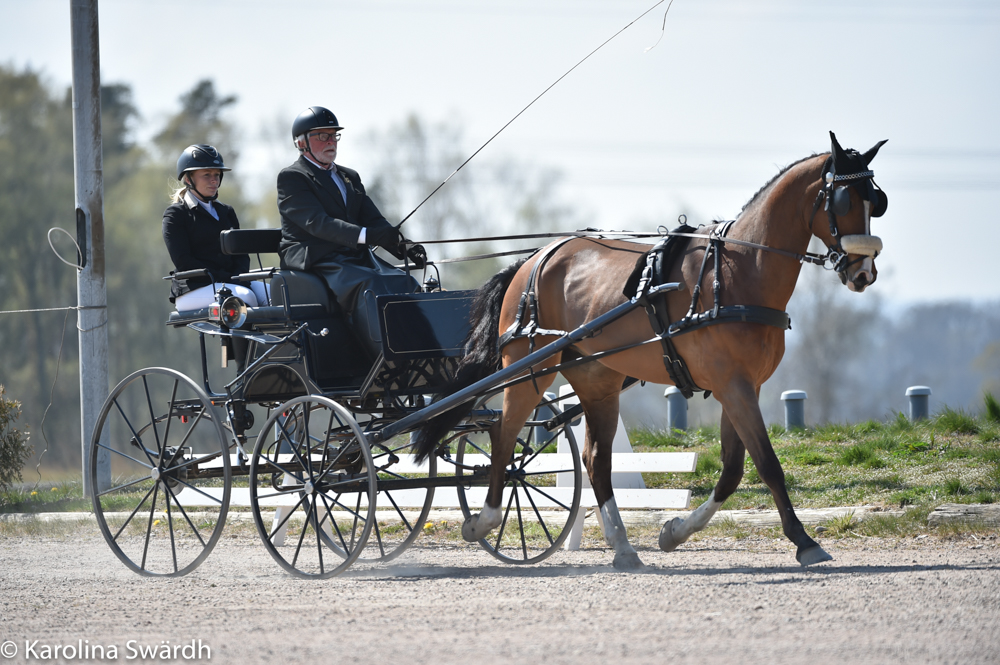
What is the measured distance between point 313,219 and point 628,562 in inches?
106

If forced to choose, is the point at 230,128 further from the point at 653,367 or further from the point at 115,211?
the point at 653,367

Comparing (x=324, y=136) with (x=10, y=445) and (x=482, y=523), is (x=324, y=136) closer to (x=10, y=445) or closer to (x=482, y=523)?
(x=482, y=523)

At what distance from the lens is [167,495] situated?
251 inches

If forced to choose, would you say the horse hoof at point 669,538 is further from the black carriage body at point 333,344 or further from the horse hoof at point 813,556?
the black carriage body at point 333,344

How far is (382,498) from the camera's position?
344 inches

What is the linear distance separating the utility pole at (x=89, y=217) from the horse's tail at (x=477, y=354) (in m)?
4.48

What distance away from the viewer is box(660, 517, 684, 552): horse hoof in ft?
19.4

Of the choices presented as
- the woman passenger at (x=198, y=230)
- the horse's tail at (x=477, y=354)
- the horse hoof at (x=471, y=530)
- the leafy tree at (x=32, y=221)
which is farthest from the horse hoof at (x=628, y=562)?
the leafy tree at (x=32, y=221)

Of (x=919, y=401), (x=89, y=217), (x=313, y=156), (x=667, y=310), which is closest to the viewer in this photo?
(x=667, y=310)

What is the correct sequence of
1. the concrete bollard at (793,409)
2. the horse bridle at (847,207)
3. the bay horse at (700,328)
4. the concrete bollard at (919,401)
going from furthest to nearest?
the concrete bollard at (793,409)
the concrete bollard at (919,401)
the bay horse at (700,328)
the horse bridle at (847,207)

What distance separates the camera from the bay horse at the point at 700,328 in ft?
16.1

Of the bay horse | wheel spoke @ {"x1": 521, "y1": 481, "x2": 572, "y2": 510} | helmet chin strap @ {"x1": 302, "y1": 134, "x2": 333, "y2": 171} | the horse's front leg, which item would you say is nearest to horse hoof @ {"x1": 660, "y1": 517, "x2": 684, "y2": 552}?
the bay horse

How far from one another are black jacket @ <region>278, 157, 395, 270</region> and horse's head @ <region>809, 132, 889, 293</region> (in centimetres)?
262

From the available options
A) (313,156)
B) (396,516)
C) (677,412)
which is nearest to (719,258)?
(313,156)
